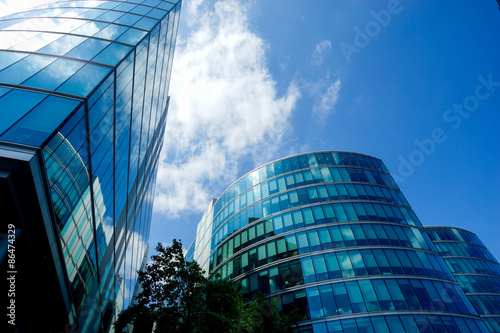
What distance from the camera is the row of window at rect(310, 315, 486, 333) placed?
2003 cm

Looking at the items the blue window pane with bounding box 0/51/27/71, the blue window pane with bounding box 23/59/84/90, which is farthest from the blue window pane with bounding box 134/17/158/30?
the blue window pane with bounding box 0/51/27/71

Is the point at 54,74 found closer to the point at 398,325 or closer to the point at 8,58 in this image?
the point at 8,58

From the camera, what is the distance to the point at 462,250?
4988 cm

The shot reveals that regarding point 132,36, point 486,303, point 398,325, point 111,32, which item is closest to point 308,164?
point 398,325

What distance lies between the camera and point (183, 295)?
15.0 m

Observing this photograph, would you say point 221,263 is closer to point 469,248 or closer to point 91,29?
point 91,29

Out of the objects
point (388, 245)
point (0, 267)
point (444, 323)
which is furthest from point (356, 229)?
point (0, 267)

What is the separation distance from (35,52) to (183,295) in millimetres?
15034

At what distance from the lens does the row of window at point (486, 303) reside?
40044mm

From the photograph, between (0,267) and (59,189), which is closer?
(0,267)

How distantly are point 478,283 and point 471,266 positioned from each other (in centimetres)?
358

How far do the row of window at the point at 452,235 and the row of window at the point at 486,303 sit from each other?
1194 centimetres

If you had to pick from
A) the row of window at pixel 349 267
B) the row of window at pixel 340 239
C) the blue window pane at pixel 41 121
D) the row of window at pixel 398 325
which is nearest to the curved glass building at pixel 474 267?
the row of window at pixel 340 239

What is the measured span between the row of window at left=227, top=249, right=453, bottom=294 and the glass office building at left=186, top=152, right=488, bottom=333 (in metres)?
0.10
